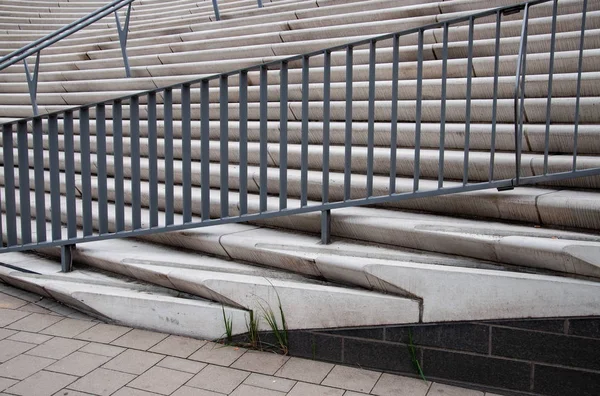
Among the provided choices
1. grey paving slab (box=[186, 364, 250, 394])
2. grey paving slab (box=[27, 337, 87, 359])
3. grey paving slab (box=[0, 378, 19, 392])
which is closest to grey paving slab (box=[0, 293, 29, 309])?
grey paving slab (box=[27, 337, 87, 359])

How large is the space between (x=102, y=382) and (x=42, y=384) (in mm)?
318

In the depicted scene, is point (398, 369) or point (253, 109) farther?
point (253, 109)

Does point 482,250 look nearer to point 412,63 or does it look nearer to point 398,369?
point 398,369

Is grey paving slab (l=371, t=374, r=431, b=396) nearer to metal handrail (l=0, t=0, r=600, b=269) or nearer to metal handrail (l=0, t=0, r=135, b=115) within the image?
metal handrail (l=0, t=0, r=600, b=269)

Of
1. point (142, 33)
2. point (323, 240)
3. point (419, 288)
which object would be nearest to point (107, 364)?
point (323, 240)

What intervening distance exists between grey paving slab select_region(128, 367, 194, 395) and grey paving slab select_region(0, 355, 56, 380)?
24.1 inches

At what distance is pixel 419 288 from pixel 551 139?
4.56 feet

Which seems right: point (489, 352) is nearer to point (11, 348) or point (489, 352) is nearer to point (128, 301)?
point (128, 301)

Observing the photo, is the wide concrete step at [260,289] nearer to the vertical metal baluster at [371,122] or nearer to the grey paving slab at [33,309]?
the grey paving slab at [33,309]

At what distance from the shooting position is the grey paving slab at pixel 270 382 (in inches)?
139

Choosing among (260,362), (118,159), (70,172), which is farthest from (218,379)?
(70,172)

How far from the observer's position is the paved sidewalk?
3508 mm

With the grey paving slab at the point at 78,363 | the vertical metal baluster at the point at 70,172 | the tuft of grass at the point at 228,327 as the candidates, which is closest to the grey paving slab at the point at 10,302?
the vertical metal baluster at the point at 70,172

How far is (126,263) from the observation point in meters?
4.59
